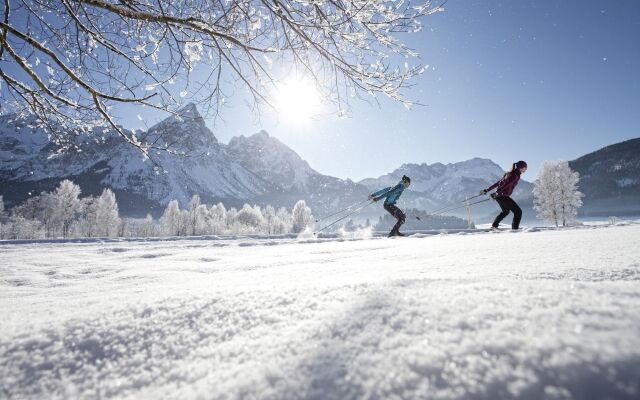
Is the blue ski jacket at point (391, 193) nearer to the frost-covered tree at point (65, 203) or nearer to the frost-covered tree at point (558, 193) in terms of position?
the frost-covered tree at point (558, 193)

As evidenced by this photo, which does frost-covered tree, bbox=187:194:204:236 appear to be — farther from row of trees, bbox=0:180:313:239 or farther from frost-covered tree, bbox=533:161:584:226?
frost-covered tree, bbox=533:161:584:226

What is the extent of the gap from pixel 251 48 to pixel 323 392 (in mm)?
3690

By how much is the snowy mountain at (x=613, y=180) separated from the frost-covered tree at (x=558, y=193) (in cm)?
14621

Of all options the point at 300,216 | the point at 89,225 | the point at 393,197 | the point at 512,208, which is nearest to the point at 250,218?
the point at 300,216

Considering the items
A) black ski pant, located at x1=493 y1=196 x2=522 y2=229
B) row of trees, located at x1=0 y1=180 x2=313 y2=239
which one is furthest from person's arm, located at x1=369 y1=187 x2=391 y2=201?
row of trees, located at x1=0 y1=180 x2=313 y2=239

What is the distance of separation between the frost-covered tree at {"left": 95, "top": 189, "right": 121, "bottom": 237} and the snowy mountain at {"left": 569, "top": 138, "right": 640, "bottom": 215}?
613 feet

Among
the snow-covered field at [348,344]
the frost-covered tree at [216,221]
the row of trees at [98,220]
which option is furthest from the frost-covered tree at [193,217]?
the snow-covered field at [348,344]

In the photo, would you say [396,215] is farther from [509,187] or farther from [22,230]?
[22,230]

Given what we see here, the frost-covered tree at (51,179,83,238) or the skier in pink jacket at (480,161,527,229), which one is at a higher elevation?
the frost-covered tree at (51,179,83,238)

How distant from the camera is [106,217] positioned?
196 feet

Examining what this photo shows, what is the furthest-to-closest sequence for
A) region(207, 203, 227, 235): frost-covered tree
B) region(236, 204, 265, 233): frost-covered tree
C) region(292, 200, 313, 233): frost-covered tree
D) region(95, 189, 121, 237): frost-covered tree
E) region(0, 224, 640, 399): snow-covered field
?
1. region(236, 204, 265, 233): frost-covered tree
2. region(292, 200, 313, 233): frost-covered tree
3. region(207, 203, 227, 235): frost-covered tree
4. region(95, 189, 121, 237): frost-covered tree
5. region(0, 224, 640, 399): snow-covered field

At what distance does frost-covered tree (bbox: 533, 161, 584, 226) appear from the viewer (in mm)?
36000

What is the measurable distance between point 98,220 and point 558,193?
74.7 meters

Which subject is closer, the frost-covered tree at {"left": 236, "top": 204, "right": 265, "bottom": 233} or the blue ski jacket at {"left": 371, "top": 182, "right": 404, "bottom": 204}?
the blue ski jacket at {"left": 371, "top": 182, "right": 404, "bottom": 204}
